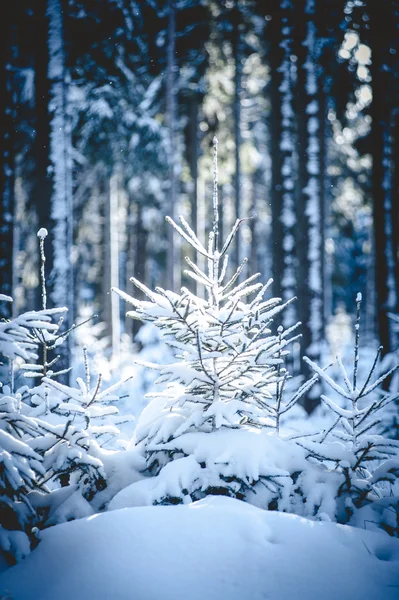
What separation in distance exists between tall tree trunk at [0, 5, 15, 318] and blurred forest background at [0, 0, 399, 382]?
0.09 feet

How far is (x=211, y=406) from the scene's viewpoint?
11.3 ft

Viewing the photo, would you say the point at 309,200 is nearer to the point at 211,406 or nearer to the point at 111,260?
the point at 211,406

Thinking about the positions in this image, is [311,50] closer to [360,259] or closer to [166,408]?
[166,408]

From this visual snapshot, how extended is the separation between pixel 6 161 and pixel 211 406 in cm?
754

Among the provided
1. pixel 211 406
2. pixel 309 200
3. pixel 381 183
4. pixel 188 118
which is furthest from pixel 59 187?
pixel 188 118

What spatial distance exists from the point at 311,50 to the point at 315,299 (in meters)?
5.68

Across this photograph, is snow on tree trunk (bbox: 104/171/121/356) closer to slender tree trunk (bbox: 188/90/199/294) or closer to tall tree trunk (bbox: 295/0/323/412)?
slender tree trunk (bbox: 188/90/199/294)

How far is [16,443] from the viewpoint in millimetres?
2812

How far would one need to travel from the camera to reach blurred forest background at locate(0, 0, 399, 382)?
22.7 feet

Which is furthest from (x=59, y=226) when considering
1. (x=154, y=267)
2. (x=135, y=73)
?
(x=154, y=267)

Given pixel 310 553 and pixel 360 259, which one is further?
pixel 360 259

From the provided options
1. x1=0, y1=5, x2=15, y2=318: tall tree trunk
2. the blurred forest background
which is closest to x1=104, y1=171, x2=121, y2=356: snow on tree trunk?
the blurred forest background

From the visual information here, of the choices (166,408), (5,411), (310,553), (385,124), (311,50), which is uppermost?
(311,50)

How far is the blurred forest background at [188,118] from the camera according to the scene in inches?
273
